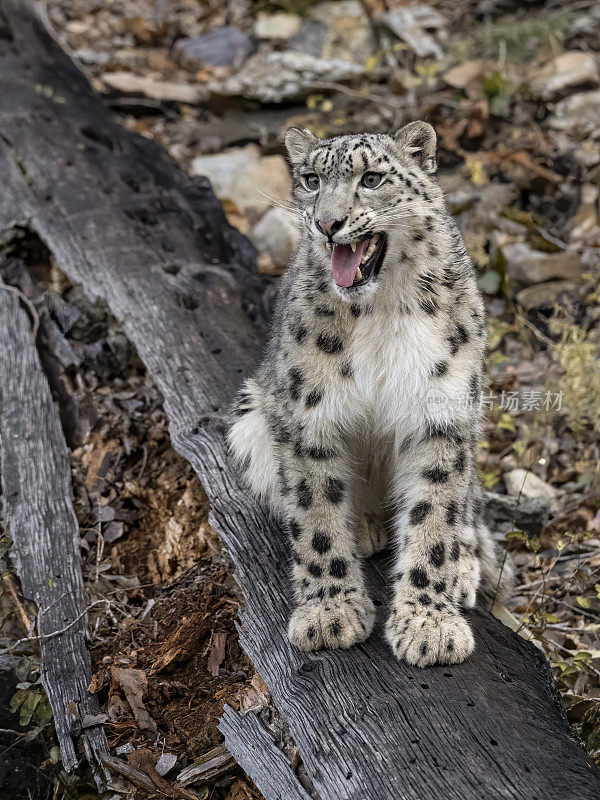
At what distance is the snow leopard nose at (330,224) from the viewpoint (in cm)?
357

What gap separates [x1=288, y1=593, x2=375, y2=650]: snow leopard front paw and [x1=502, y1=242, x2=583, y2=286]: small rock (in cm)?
460

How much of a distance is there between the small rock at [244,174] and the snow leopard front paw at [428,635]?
20.7 feet

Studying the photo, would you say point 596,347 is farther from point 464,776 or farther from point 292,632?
point 464,776

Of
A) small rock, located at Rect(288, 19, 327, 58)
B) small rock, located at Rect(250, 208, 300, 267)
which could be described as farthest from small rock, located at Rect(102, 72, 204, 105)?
small rock, located at Rect(250, 208, 300, 267)

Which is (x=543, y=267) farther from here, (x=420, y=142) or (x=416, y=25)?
(x=416, y=25)

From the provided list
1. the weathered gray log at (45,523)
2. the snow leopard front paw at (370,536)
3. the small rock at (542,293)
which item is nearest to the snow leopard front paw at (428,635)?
the snow leopard front paw at (370,536)

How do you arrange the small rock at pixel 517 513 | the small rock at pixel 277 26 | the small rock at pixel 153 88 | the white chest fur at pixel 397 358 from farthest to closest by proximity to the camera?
the small rock at pixel 277 26
the small rock at pixel 153 88
the small rock at pixel 517 513
the white chest fur at pixel 397 358

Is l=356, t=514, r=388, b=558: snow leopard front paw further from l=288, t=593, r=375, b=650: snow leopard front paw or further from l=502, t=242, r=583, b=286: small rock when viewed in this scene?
l=502, t=242, r=583, b=286: small rock

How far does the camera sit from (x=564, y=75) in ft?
31.9

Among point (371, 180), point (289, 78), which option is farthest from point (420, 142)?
point (289, 78)

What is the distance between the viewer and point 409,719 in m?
3.23

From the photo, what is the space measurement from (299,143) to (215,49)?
Answer: 28.4 ft

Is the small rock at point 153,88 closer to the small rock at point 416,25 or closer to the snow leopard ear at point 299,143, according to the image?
the small rock at point 416,25

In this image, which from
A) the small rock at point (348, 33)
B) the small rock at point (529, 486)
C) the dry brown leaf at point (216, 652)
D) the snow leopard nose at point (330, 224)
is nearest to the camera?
the snow leopard nose at point (330, 224)
